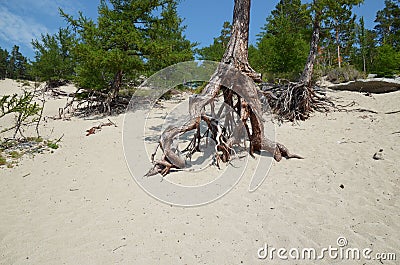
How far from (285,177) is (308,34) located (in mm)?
10075

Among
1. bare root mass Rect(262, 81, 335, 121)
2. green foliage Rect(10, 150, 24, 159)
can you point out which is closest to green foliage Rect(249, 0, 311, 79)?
bare root mass Rect(262, 81, 335, 121)

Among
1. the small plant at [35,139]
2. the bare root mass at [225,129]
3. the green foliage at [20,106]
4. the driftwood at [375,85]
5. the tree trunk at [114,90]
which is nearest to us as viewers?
the bare root mass at [225,129]

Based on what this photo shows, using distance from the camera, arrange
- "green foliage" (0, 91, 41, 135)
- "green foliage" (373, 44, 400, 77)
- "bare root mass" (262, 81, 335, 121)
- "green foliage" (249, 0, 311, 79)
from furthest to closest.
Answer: "green foliage" (373, 44, 400, 77) < "green foliage" (249, 0, 311, 79) < "bare root mass" (262, 81, 335, 121) < "green foliage" (0, 91, 41, 135)

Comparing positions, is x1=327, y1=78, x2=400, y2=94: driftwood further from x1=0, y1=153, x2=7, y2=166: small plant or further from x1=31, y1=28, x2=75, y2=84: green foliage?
x1=31, y1=28, x2=75, y2=84: green foliage

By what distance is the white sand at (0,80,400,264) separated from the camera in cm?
252

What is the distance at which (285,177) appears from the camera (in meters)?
4.32

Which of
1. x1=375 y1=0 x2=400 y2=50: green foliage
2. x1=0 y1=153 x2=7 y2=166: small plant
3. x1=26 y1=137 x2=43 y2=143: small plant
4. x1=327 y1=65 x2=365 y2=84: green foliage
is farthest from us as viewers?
x1=375 y1=0 x2=400 y2=50: green foliage

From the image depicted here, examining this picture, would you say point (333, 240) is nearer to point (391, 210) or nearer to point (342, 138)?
point (391, 210)

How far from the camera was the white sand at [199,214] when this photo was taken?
2.52 meters

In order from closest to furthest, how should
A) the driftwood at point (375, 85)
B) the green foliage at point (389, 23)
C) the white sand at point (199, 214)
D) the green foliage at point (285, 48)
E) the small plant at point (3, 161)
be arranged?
the white sand at point (199, 214) → the small plant at point (3, 161) → the driftwood at point (375, 85) → the green foliage at point (285, 48) → the green foliage at point (389, 23)

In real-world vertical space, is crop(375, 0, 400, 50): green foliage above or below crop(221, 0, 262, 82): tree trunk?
above

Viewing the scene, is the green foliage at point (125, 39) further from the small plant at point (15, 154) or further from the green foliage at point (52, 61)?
the green foliage at point (52, 61)

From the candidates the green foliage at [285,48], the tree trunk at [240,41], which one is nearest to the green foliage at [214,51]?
the green foliage at [285,48]

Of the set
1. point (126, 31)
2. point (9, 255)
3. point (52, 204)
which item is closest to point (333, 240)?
point (9, 255)
